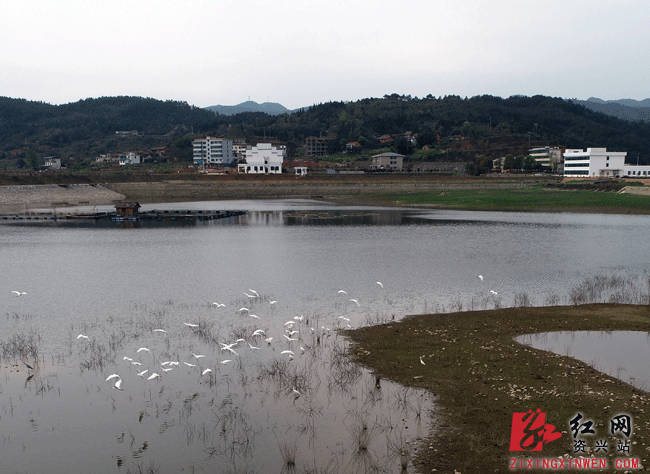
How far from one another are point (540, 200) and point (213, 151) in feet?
335

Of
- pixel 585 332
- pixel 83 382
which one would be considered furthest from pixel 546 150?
pixel 83 382

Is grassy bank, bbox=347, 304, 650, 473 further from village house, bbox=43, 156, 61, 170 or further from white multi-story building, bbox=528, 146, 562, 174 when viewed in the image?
village house, bbox=43, 156, 61, 170

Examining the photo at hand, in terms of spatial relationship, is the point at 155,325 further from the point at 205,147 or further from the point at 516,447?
the point at 205,147

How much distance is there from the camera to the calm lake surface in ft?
32.4

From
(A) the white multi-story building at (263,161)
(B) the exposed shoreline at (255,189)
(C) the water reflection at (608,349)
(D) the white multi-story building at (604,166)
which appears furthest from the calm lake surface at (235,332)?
(A) the white multi-story building at (263,161)

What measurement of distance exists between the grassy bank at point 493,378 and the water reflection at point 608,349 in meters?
0.45

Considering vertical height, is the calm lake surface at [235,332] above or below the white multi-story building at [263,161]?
below

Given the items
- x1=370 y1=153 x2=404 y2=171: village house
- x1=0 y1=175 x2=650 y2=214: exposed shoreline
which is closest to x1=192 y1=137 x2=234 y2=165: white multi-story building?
x1=370 y1=153 x2=404 y2=171: village house

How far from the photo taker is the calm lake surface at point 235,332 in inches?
388

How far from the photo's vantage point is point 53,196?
88375mm

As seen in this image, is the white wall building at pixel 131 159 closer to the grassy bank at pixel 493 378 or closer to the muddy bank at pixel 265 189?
the muddy bank at pixel 265 189

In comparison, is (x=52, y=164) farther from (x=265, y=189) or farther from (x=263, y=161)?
(x=265, y=189)

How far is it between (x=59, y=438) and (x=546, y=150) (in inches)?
5461

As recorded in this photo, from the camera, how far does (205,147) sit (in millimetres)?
154500
